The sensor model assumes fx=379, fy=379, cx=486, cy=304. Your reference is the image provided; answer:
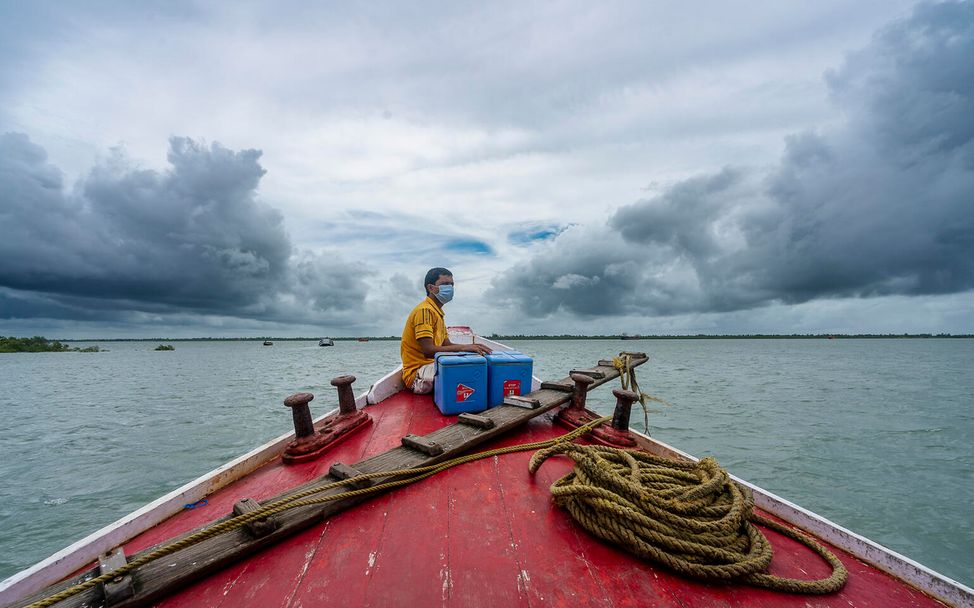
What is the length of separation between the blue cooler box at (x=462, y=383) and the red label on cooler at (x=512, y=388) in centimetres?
27

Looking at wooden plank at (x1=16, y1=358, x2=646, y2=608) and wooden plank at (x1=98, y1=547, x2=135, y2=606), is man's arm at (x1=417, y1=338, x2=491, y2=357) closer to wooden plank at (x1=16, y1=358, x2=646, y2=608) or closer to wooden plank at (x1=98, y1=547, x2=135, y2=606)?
wooden plank at (x1=16, y1=358, x2=646, y2=608)

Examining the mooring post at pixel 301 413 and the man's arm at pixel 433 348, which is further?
the man's arm at pixel 433 348

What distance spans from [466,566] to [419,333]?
3173mm

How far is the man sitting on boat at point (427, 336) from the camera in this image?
485cm

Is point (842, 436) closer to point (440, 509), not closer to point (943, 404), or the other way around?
point (943, 404)

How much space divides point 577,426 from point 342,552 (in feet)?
8.40

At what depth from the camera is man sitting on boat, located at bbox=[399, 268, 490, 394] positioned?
485cm

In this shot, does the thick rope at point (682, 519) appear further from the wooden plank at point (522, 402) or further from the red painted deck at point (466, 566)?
the wooden plank at point (522, 402)

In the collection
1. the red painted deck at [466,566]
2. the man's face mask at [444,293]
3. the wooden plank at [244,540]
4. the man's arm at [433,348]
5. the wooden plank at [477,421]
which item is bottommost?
the red painted deck at [466,566]

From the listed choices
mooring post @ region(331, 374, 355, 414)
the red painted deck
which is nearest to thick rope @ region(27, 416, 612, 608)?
the red painted deck

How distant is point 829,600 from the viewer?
1.82m

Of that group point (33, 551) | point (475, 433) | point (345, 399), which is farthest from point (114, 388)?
point (475, 433)

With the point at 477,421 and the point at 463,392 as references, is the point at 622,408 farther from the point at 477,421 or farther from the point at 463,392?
the point at 463,392

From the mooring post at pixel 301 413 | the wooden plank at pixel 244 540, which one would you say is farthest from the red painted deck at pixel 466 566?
the mooring post at pixel 301 413
